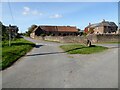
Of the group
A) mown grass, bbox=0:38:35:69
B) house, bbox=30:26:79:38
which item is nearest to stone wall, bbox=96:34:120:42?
mown grass, bbox=0:38:35:69

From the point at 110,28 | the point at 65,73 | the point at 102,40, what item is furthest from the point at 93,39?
the point at 110,28

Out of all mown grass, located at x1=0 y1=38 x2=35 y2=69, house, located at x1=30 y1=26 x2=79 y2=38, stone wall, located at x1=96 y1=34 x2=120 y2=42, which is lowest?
mown grass, located at x1=0 y1=38 x2=35 y2=69

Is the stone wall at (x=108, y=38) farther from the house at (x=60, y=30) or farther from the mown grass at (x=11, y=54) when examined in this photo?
the house at (x=60, y=30)

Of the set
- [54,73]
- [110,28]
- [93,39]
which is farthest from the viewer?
[110,28]

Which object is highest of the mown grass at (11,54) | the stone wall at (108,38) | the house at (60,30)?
the house at (60,30)

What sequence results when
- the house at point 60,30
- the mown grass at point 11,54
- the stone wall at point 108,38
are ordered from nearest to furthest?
1. the mown grass at point 11,54
2. the stone wall at point 108,38
3. the house at point 60,30

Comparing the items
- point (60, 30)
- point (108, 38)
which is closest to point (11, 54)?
point (108, 38)

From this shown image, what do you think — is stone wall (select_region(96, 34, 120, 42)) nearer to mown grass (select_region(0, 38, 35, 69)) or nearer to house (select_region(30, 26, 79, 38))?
mown grass (select_region(0, 38, 35, 69))

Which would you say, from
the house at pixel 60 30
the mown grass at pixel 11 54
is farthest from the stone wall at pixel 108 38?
the house at pixel 60 30

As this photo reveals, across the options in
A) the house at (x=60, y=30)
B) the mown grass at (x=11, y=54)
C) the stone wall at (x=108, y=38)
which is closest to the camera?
the mown grass at (x=11, y=54)

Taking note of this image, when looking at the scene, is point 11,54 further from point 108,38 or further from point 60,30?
point 60,30

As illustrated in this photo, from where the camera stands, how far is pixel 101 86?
7156 millimetres

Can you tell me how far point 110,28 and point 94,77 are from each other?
83.2 meters

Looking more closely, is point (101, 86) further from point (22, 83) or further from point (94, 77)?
point (22, 83)
